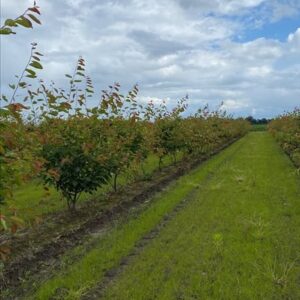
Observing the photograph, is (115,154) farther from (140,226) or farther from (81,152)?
(140,226)

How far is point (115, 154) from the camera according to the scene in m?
10.8

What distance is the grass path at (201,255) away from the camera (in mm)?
5734

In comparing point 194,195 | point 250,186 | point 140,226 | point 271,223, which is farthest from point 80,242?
point 250,186

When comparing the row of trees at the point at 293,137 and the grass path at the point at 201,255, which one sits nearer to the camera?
the grass path at the point at 201,255

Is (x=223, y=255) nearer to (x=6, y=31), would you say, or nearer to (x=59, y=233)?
(x=59, y=233)

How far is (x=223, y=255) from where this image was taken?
7.04m

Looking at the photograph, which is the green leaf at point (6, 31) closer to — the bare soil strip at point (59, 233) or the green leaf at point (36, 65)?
the green leaf at point (36, 65)

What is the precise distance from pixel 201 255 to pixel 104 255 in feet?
4.79

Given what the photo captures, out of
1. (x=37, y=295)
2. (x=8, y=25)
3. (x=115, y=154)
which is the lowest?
(x=37, y=295)

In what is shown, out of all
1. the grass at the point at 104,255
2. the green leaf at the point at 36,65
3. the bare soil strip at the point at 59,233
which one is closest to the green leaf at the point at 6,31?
the green leaf at the point at 36,65

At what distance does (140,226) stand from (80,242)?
1330 millimetres

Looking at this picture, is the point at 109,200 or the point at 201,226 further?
the point at 109,200

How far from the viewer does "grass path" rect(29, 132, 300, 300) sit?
5.73 meters

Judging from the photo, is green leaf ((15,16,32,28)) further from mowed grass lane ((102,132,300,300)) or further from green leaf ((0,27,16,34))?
mowed grass lane ((102,132,300,300))
